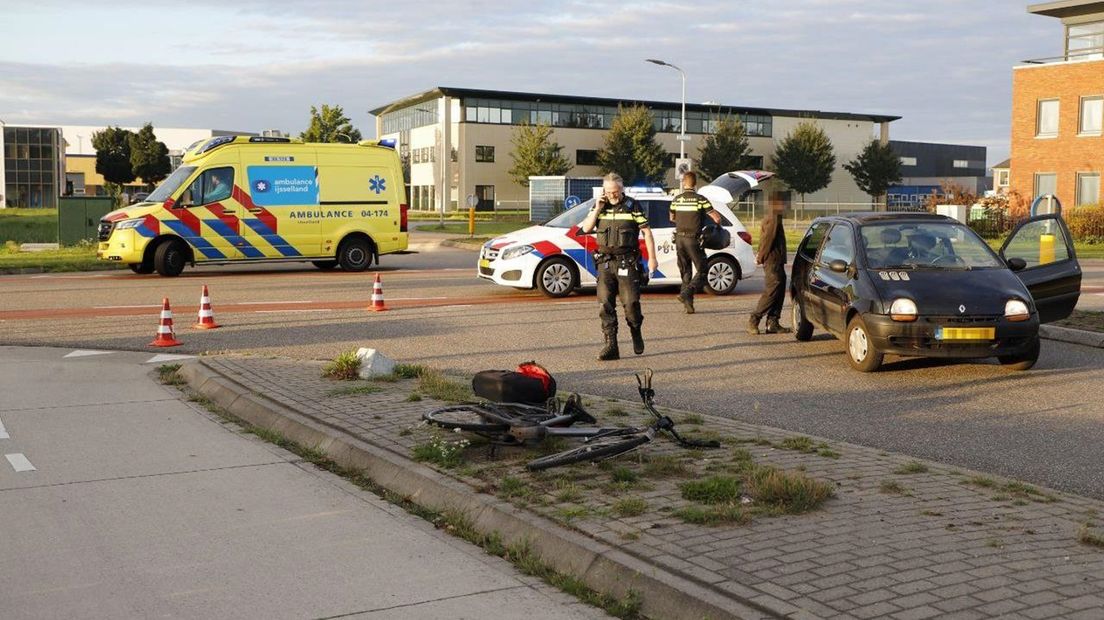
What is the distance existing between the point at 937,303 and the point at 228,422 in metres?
6.11

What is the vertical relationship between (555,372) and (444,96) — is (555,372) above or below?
below

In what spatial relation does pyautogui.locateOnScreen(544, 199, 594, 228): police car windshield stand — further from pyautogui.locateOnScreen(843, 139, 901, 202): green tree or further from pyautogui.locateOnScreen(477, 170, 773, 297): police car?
pyautogui.locateOnScreen(843, 139, 901, 202): green tree

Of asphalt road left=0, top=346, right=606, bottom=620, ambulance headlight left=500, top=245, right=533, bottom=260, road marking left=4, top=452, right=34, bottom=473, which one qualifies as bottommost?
asphalt road left=0, top=346, right=606, bottom=620

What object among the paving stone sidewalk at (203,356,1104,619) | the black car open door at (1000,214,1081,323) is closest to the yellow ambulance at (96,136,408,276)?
the black car open door at (1000,214,1081,323)

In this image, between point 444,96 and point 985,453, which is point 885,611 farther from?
point 444,96

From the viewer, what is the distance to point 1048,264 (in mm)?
12516

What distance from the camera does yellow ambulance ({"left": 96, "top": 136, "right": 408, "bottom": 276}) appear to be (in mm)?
21422

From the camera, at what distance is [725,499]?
222 inches

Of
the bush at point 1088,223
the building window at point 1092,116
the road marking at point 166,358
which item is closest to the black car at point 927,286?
the road marking at point 166,358

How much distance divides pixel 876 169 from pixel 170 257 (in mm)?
76431

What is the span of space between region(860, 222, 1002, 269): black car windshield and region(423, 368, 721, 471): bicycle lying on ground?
4.74 metres

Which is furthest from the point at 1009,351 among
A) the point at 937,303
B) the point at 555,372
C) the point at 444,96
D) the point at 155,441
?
the point at 444,96

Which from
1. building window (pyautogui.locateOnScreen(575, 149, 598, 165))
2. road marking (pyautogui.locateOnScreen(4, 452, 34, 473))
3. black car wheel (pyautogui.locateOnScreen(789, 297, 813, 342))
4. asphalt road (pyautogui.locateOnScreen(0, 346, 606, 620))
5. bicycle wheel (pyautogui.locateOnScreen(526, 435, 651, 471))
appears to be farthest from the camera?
building window (pyautogui.locateOnScreen(575, 149, 598, 165))

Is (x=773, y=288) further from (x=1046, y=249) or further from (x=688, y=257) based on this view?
(x=1046, y=249)
